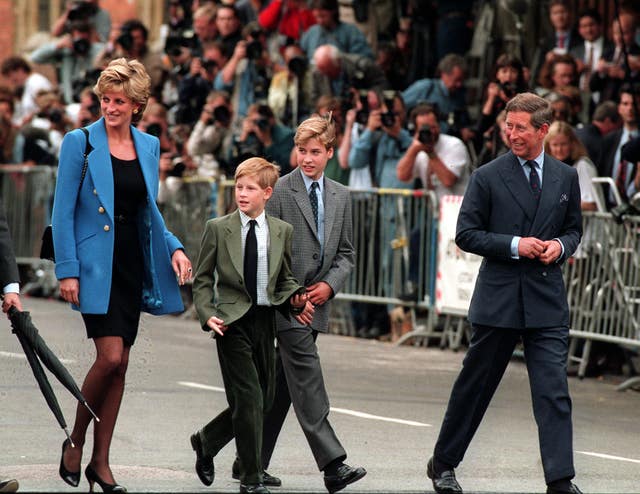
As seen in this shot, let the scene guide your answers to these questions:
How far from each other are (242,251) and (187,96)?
37.8 ft

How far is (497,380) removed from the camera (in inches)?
336

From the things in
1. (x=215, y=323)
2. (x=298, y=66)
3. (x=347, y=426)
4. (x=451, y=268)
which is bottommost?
(x=347, y=426)

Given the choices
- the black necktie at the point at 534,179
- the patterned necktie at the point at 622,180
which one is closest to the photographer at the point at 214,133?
the patterned necktie at the point at 622,180

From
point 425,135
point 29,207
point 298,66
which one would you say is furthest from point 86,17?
point 425,135

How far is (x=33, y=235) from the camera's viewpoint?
21.5 m

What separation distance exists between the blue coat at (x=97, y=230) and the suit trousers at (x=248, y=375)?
363 millimetres

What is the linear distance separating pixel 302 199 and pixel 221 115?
9.69 meters

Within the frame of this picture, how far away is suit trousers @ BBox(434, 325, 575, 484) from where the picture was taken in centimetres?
826

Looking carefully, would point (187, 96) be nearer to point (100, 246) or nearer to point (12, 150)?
point (12, 150)

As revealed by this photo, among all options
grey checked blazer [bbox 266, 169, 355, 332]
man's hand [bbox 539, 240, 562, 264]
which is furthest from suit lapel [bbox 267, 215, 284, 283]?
man's hand [bbox 539, 240, 562, 264]

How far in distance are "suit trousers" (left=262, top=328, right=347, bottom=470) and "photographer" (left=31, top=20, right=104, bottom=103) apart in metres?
14.3

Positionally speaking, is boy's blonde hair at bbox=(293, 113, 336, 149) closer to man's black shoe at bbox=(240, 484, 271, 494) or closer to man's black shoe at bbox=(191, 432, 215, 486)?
man's black shoe at bbox=(191, 432, 215, 486)

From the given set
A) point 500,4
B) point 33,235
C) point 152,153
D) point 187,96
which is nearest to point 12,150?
point 33,235

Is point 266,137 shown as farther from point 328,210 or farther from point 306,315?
point 306,315
